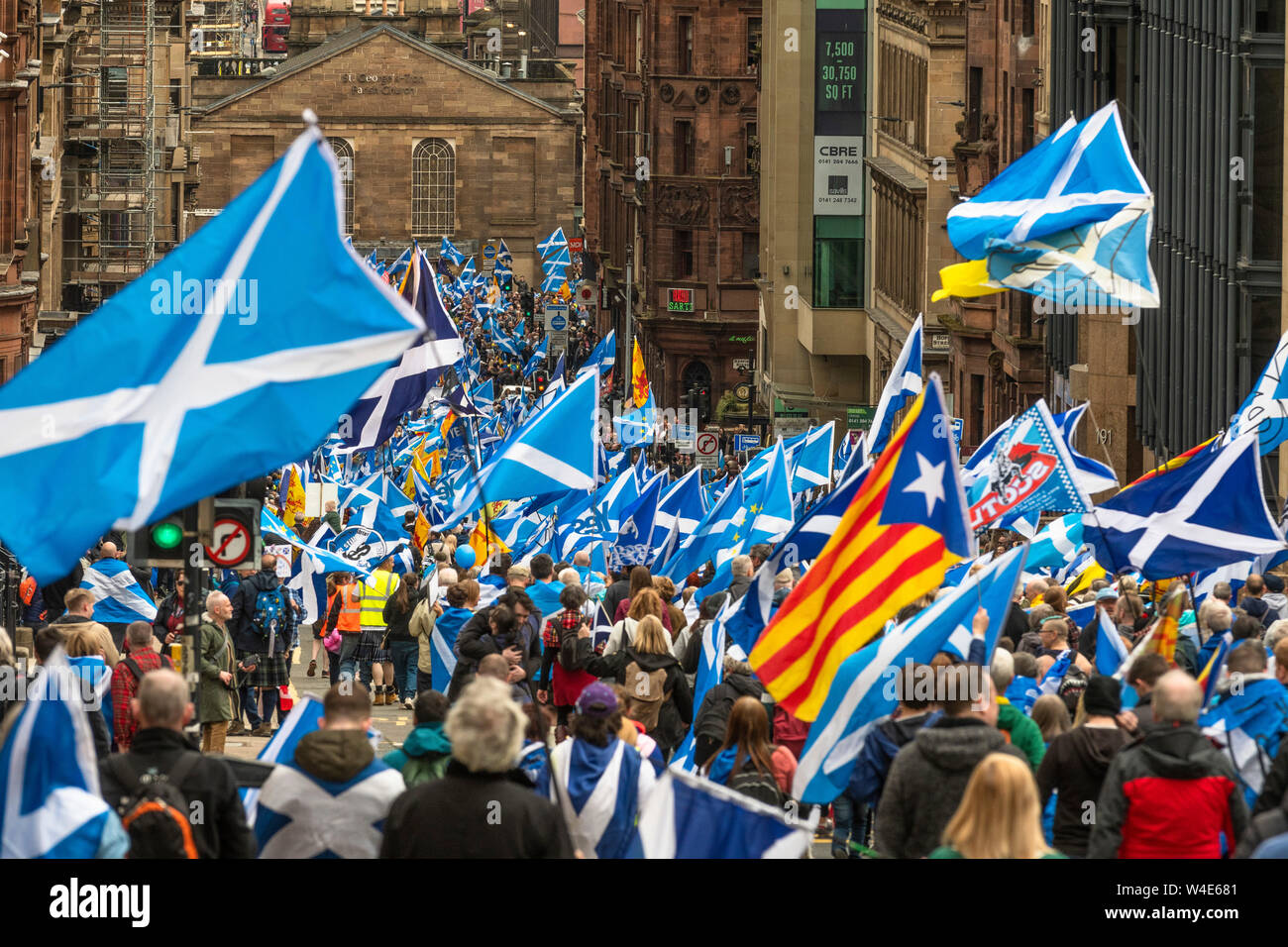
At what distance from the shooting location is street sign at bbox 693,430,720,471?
45531 millimetres

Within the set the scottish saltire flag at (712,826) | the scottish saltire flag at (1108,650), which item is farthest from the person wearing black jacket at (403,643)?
the scottish saltire flag at (712,826)

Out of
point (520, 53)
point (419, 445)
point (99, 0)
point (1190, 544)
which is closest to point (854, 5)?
point (99, 0)

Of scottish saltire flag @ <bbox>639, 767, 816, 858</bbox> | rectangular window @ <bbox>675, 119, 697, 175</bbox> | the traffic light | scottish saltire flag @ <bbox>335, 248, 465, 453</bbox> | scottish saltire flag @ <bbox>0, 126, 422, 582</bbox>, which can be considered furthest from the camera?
rectangular window @ <bbox>675, 119, 697, 175</bbox>

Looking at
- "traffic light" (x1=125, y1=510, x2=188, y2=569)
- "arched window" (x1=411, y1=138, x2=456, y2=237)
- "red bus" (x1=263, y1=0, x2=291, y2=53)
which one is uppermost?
"red bus" (x1=263, y1=0, x2=291, y2=53)

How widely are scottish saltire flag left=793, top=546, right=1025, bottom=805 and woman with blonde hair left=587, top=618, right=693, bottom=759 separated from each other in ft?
10.6

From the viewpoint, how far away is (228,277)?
385 inches

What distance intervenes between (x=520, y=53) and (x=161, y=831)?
130m

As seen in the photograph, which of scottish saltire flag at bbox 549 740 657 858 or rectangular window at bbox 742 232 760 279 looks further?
rectangular window at bbox 742 232 760 279

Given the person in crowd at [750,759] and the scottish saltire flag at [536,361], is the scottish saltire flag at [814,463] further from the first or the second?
the scottish saltire flag at [536,361]

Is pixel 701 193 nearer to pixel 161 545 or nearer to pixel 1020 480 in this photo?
pixel 1020 480

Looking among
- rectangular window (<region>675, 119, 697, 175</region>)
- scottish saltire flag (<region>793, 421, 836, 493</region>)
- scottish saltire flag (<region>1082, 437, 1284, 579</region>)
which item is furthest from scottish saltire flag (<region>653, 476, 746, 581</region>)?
rectangular window (<region>675, 119, 697, 175</region>)

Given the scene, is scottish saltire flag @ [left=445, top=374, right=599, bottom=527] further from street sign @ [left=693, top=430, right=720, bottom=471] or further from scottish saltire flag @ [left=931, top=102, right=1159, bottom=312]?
street sign @ [left=693, top=430, right=720, bottom=471]

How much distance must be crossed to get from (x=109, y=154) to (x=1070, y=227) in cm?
5279

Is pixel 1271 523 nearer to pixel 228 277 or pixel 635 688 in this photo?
pixel 635 688
